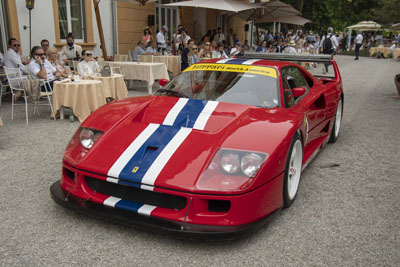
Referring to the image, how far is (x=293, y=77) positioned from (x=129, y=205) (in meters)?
2.47

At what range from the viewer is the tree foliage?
1324 inches

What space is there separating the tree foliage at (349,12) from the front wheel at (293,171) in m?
33.1

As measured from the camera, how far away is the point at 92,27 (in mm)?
12016

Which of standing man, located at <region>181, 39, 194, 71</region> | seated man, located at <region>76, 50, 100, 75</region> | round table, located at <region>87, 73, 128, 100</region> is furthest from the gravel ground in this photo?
standing man, located at <region>181, 39, 194, 71</region>

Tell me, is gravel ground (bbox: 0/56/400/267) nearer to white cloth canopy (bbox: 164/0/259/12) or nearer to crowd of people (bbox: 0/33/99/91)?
crowd of people (bbox: 0/33/99/91)

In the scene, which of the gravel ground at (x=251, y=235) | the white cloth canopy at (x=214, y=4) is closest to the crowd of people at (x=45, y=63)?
the gravel ground at (x=251, y=235)

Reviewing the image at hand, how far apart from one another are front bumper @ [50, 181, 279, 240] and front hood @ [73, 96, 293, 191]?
0.76 feet

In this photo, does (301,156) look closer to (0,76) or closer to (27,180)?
(27,180)

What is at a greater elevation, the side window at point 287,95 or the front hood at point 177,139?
the side window at point 287,95

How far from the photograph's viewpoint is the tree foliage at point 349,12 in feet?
110

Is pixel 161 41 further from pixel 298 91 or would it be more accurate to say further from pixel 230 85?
pixel 298 91

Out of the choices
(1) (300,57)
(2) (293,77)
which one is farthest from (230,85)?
(1) (300,57)

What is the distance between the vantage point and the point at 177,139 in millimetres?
2840

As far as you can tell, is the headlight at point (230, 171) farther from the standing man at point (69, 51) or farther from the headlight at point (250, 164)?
the standing man at point (69, 51)
